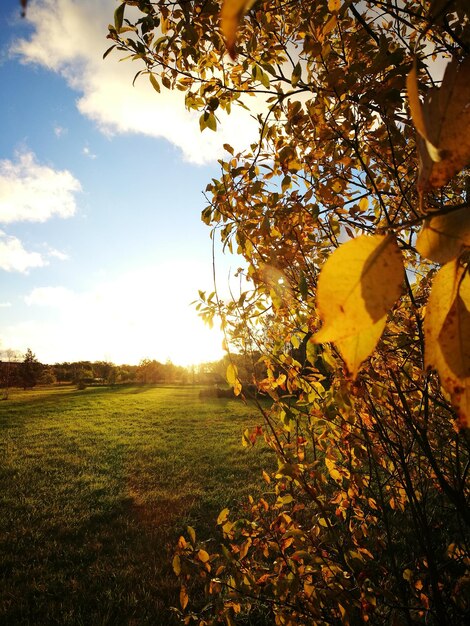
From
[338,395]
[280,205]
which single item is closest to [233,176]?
[280,205]

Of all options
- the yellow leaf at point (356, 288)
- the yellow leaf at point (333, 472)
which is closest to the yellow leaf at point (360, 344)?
the yellow leaf at point (356, 288)

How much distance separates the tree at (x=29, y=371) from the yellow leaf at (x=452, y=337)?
33713 mm

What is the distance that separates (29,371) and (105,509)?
2850cm

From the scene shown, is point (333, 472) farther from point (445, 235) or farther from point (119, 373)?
point (119, 373)

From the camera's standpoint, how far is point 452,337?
11.1 inches

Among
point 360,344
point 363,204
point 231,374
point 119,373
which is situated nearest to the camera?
→ point 360,344

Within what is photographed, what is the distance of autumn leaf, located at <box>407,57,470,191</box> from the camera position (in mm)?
258

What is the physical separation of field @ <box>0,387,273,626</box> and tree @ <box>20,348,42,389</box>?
63.8ft

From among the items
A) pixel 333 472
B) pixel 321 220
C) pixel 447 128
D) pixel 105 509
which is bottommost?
pixel 105 509

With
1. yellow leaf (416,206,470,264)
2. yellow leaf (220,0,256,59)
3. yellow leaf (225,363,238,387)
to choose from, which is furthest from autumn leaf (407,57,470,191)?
yellow leaf (225,363,238,387)

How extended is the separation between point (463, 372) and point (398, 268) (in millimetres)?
93

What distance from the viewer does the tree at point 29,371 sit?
29438 mm

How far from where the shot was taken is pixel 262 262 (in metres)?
1.66

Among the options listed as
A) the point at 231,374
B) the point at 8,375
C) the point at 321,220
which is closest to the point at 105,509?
the point at 231,374
